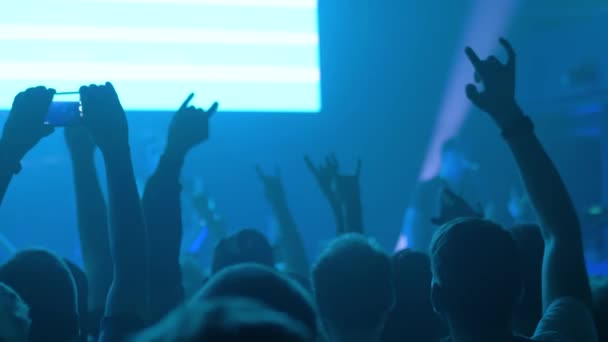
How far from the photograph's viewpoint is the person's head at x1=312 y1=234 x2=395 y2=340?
1773 mm

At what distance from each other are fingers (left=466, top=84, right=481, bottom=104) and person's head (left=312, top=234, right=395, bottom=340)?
18.5 inches

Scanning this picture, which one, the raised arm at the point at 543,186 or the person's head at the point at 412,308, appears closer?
the raised arm at the point at 543,186

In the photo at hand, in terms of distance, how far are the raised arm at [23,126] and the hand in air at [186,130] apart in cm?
57

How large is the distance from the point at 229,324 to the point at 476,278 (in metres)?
1.00

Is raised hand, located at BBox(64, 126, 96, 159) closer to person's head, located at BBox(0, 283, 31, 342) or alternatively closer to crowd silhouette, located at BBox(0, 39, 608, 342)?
crowd silhouette, located at BBox(0, 39, 608, 342)

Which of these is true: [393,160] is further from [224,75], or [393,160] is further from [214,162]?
[224,75]

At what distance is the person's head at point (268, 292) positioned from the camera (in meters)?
0.92

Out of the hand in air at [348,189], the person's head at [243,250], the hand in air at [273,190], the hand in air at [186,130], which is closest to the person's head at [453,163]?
the hand in air at [273,190]

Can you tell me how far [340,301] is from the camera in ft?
5.87

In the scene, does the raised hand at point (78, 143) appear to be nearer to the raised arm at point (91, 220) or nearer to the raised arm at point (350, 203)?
the raised arm at point (91, 220)

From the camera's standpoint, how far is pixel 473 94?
6.30 ft

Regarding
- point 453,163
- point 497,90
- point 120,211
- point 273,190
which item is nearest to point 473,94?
A: point 497,90

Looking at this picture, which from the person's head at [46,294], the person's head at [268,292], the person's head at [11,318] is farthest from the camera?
the person's head at [46,294]

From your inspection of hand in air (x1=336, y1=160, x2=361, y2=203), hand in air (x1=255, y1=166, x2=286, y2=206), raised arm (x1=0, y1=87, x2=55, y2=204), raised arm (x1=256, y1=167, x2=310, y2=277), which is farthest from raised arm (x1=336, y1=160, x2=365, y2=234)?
raised arm (x1=0, y1=87, x2=55, y2=204)
